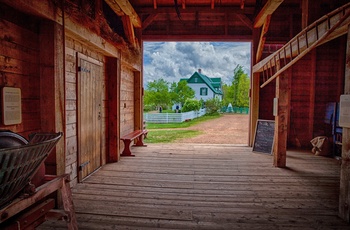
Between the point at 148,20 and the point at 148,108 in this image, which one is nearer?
the point at 148,20

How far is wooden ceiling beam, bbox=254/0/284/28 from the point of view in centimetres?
446

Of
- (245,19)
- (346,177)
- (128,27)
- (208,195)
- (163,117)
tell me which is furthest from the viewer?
(163,117)

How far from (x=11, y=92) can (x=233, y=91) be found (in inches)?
1093

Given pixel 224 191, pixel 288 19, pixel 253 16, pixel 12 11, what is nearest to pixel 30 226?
pixel 12 11

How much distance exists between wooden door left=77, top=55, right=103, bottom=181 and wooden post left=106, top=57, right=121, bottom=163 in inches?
13.3

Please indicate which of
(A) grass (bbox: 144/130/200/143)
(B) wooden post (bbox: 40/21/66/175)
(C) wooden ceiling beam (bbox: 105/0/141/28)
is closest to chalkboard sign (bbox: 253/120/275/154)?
(A) grass (bbox: 144/130/200/143)

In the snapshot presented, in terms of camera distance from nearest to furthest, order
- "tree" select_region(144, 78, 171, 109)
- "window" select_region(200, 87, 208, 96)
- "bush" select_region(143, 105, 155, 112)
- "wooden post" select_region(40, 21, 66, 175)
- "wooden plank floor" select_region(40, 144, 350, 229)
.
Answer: "wooden plank floor" select_region(40, 144, 350, 229) → "wooden post" select_region(40, 21, 66, 175) → "tree" select_region(144, 78, 171, 109) → "bush" select_region(143, 105, 155, 112) → "window" select_region(200, 87, 208, 96)

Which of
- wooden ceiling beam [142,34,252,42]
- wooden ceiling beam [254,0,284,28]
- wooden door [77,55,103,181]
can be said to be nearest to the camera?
wooden door [77,55,103,181]

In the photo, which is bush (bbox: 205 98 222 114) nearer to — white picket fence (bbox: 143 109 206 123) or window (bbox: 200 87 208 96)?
white picket fence (bbox: 143 109 206 123)

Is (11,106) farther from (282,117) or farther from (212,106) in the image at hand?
(212,106)

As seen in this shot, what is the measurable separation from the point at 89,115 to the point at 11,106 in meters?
1.69

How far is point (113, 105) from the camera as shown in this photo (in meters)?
4.52

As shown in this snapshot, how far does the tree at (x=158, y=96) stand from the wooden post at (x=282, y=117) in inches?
685

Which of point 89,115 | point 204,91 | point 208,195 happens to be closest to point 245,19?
point 89,115
